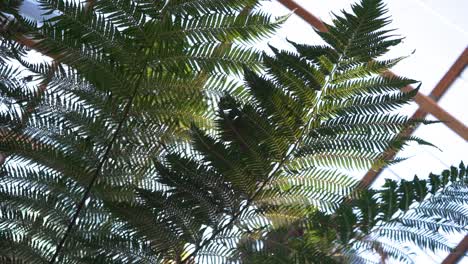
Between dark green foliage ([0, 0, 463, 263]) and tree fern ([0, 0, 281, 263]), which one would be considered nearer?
dark green foliage ([0, 0, 463, 263])

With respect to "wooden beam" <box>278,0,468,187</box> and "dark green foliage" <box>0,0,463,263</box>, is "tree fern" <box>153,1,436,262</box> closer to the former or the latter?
"dark green foliage" <box>0,0,463,263</box>

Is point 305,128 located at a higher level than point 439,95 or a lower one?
lower

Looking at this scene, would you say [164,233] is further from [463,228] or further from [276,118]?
[463,228]

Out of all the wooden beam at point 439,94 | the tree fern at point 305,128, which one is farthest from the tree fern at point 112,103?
the wooden beam at point 439,94

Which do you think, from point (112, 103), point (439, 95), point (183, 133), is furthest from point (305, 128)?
point (439, 95)

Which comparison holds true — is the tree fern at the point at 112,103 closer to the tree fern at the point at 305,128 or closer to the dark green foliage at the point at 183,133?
the dark green foliage at the point at 183,133

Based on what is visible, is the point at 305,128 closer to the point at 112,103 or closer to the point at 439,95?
the point at 112,103

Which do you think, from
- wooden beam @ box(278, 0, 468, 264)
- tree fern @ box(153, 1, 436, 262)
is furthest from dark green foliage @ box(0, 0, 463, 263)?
wooden beam @ box(278, 0, 468, 264)

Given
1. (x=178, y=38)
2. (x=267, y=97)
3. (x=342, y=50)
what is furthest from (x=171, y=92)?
(x=342, y=50)

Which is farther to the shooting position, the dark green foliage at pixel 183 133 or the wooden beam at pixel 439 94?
the wooden beam at pixel 439 94

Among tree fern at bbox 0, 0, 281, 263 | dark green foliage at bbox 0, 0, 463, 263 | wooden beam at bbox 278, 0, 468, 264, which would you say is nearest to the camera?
dark green foliage at bbox 0, 0, 463, 263

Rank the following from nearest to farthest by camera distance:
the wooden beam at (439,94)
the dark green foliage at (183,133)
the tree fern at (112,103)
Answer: the dark green foliage at (183,133)
the tree fern at (112,103)
the wooden beam at (439,94)

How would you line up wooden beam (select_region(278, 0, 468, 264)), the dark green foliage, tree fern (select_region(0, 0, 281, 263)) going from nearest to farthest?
the dark green foliage → tree fern (select_region(0, 0, 281, 263)) → wooden beam (select_region(278, 0, 468, 264))

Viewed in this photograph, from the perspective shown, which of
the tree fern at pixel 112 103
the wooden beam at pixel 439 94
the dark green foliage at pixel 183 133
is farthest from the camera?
the wooden beam at pixel 439 94
